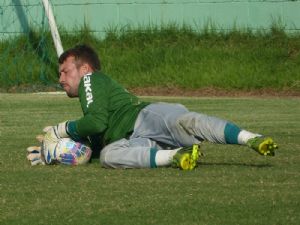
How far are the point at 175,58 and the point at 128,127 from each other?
11845 mm

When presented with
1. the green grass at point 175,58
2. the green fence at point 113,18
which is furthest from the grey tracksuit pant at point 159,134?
the green fence at point 113,18

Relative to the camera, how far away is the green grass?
1839 centimetres

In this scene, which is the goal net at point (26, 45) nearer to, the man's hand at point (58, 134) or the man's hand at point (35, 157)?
the man's hand at point (35, 157)

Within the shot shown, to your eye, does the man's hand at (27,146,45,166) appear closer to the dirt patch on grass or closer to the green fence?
the dirt patch on grass

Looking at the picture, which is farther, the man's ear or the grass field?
the man's ear

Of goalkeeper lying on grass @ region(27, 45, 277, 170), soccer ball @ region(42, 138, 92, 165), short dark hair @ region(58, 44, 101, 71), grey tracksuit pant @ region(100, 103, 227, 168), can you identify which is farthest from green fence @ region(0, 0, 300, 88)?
grey tracksuit pant @ region(100, 103, 227, 168)

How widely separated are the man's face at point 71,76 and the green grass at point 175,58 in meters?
10.2

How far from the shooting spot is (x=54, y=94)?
17.1m

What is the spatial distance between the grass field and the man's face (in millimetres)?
595

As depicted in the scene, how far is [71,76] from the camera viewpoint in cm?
793

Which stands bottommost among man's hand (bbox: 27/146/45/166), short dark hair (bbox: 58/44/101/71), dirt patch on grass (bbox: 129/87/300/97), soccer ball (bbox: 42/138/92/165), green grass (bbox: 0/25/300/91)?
dirt patch on grass (bbox: 129/87/300/97)

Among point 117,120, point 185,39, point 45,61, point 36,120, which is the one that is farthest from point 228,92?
point 117,120

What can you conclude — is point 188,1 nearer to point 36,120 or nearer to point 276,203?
point 36,120

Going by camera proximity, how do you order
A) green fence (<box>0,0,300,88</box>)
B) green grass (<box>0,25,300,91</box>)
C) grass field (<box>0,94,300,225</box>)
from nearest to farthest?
grass field (<box>0,94,300,225</box>) < green grass (<box>0,25,300,91</box>) < green fence (<box>0,0,300,88</box>)
